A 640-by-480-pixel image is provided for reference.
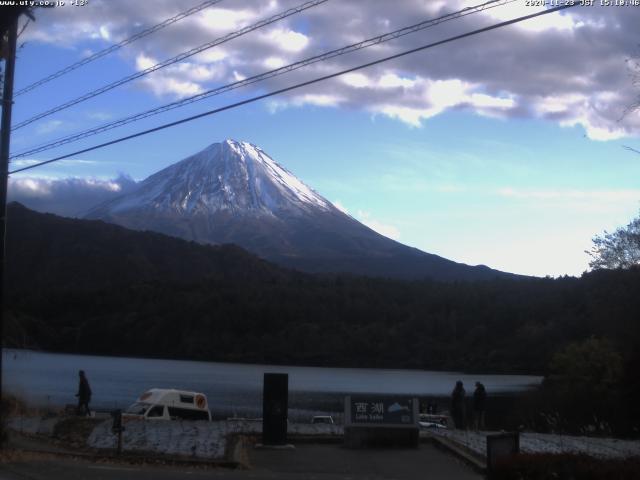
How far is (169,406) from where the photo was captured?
3048cm

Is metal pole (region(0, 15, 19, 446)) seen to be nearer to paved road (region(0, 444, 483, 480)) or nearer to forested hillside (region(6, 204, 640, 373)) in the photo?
paved road (region(0, 444, 483, 480))

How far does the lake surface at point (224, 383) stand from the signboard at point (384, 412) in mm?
16741

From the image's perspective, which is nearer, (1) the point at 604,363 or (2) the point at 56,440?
(2) the point at 56,440

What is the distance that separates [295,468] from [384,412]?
3.74m

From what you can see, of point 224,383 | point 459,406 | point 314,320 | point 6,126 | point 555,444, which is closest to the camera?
point 6,126

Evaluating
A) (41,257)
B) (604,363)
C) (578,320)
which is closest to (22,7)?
(604,363)

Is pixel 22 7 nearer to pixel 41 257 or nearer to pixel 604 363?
pixel 604 363

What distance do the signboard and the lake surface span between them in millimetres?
16741

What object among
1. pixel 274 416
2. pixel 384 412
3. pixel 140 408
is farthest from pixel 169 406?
pixel 384 412

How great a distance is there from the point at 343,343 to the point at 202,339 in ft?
71.0

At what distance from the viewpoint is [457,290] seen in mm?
153875

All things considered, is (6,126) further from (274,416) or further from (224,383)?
(224,383)

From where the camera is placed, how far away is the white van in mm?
29625

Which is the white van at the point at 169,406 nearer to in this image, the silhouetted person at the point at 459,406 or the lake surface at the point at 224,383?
the lake surface at the point at 224,383
